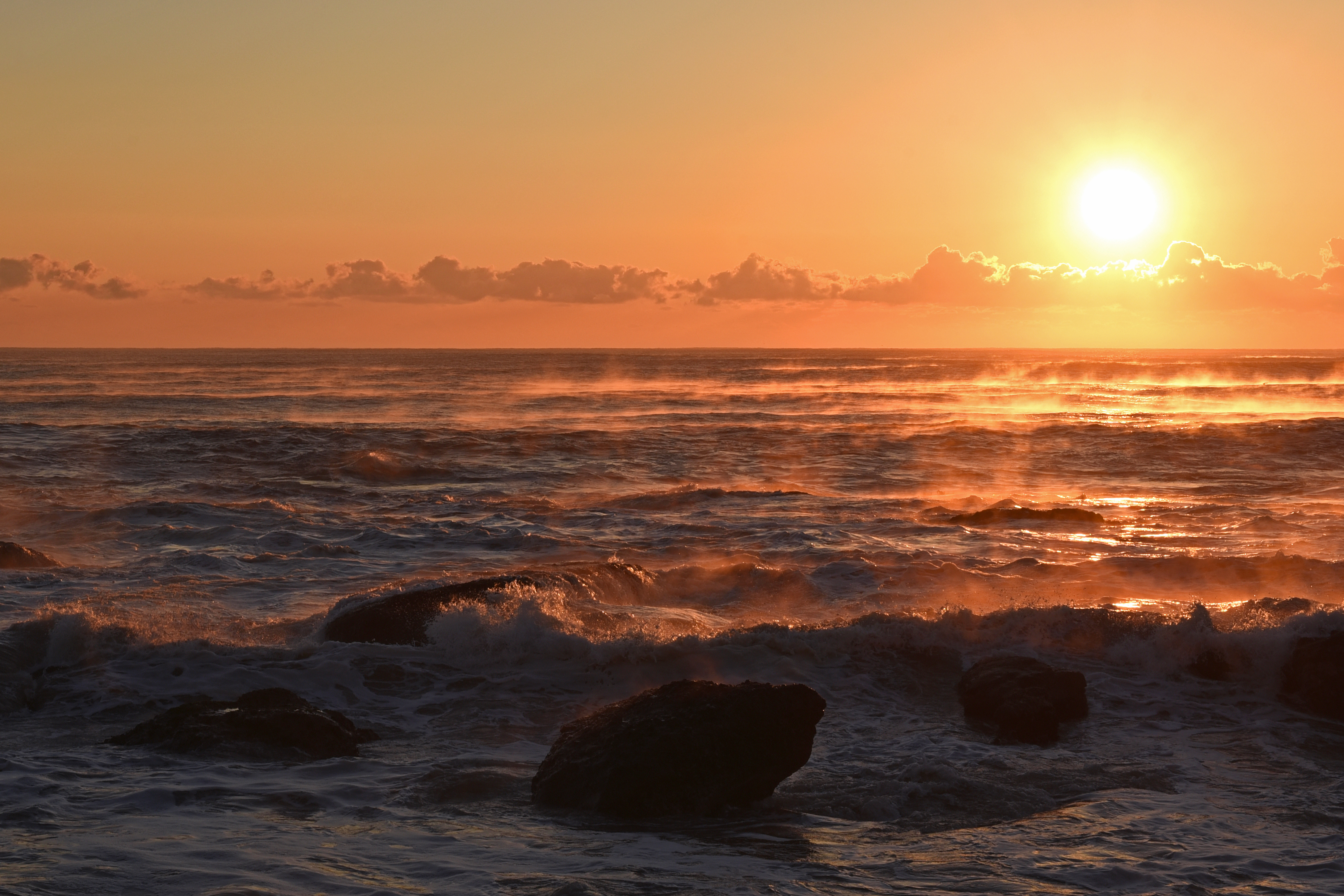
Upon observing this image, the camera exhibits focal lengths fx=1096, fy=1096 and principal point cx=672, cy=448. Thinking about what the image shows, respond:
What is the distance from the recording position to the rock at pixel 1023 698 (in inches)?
321

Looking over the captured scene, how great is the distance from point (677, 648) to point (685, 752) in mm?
3539

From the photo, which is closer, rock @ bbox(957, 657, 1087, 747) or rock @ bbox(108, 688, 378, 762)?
rock @ bbox(108, 688, 378, 762)

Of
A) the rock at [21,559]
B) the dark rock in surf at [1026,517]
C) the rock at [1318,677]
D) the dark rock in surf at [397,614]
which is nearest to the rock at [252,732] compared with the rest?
the dark rock in surf at [397,614]

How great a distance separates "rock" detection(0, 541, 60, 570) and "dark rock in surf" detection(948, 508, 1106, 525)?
13334mm

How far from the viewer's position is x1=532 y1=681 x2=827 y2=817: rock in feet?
21.6

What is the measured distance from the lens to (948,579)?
13.8 metres

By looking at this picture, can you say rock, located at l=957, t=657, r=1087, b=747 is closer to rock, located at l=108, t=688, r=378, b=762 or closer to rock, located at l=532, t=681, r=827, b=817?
rock, located at l=532, t=681, r=827, b=817

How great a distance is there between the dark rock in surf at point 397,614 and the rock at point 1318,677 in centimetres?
735

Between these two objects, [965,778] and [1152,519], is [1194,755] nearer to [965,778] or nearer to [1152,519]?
[965,778]

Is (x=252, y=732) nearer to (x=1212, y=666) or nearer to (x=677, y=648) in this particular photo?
(x=677, y=648)

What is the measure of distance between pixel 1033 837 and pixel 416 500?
16695mm

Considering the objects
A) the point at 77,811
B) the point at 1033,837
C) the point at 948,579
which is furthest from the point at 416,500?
the point at 1033,837

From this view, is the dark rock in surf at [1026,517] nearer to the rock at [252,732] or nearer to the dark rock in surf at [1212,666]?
the dark rock in surf at [1212,666]

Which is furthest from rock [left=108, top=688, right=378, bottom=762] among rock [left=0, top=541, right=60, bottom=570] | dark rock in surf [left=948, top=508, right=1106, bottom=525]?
dark rock in surf [left=948, top=508, right=1106, bottom=525]
